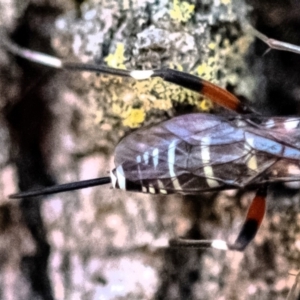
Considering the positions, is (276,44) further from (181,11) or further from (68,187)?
(68,187)

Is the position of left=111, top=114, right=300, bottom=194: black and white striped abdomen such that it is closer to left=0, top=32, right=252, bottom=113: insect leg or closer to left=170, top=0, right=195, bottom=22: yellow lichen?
left=0, top=32, right=252, bottom=113: insect leg

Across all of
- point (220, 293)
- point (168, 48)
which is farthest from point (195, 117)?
point (220, 293)

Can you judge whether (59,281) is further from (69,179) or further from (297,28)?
(297,28)

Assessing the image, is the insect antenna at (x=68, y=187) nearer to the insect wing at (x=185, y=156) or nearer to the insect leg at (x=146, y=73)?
the insect wing at (x=185, y=156)

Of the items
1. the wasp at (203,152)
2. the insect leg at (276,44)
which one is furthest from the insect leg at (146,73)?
the insect leg at (276,44)

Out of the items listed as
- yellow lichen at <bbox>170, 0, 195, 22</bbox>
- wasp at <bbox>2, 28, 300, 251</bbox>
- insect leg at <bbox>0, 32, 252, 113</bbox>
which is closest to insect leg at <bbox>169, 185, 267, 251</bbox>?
wasp at <bbox>2, 28, 300, 251</bbox>

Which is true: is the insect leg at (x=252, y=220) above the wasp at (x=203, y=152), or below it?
below
